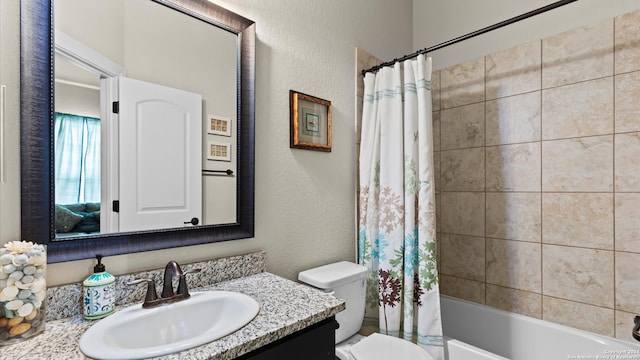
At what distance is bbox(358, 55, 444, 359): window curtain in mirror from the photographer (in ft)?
5.10

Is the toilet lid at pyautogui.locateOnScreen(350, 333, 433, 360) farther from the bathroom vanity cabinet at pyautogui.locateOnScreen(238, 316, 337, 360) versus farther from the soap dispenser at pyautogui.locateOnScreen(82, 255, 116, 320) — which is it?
the soap dispenser at pyautogui.locateOnScreen(82, 255, 116, 320)

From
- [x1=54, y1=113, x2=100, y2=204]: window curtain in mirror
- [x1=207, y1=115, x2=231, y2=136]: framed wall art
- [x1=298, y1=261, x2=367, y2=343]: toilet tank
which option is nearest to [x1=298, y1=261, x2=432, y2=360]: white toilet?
[x1=298, y1=261, x2=367, y2=343]: toilet tank

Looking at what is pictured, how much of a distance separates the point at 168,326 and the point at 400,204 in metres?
1.23

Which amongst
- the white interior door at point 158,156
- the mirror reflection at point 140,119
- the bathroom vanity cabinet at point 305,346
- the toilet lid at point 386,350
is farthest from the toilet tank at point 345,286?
the white interior door at point 158,156

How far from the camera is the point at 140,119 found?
3.51 feet

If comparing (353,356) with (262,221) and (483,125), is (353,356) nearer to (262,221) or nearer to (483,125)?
(262,221)

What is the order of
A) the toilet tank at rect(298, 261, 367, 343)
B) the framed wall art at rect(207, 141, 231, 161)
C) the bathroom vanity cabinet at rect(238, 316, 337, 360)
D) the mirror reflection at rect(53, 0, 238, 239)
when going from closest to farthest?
the bathroom vanity cabinet at rect(238, 316, 337, 360) → the mirror reflection at rect(53, 0, 238, 239) → the framed wall art at rect(207, 141, 231, 161) → the toilet tank at rect(298, 261, 367, 343)

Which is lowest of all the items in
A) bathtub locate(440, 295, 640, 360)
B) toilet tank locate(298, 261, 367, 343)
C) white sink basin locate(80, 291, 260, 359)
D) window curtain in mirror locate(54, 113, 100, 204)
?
bathtub locate(440, 295, 640, 360)

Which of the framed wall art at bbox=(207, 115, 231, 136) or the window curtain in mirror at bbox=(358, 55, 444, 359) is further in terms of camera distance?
the window curtain in mirror at bbox=(358, 55, 444, 359)

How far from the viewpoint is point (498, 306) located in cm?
200

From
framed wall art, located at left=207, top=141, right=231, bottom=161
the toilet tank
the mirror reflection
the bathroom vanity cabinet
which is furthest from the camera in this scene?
the toilet tank

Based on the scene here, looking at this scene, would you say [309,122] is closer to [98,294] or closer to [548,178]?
[98,294]

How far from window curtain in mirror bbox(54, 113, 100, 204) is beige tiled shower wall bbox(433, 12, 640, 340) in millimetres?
2138

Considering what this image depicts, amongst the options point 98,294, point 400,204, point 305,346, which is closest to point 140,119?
point 98,294
